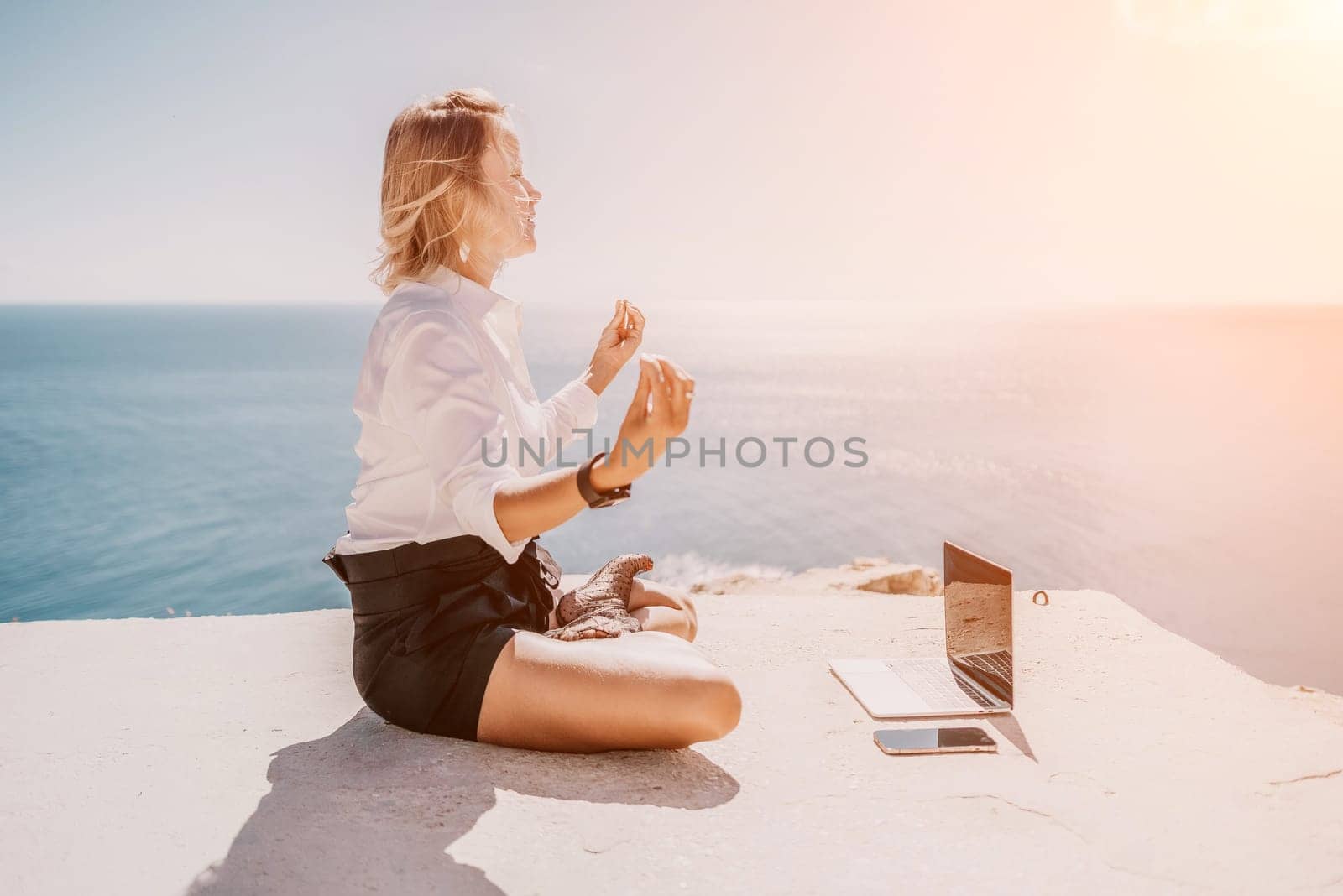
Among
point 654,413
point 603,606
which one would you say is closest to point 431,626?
point 603,606

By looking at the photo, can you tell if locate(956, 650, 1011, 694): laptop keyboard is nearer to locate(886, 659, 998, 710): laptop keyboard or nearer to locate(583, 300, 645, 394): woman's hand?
locate(886, 659, 998, 710): laptop keyboard

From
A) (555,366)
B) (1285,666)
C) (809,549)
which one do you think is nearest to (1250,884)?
(1285,666)

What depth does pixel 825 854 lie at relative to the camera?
81.2 inches

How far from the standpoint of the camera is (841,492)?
90.8 ft

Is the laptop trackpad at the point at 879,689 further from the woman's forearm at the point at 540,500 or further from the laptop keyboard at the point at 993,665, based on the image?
the woman's forearm at the point at 540,500

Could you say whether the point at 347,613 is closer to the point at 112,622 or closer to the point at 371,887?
the point at 112,622

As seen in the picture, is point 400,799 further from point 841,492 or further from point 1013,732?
point 841,492

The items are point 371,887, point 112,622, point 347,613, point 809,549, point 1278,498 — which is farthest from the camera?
point 1278,498

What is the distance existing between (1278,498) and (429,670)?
28538 mm

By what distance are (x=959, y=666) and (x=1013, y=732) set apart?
0.42 m

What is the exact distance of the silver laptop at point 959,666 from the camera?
2.93 metres

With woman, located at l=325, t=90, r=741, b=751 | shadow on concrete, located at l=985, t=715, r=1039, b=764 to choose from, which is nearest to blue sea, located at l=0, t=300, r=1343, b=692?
shadow on concrete, located at l=985, t=715, r=1039, b=764

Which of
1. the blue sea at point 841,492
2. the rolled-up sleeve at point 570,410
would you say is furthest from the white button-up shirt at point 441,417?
the blue sea at point 841,492

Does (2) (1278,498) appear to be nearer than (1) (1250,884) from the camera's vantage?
No
